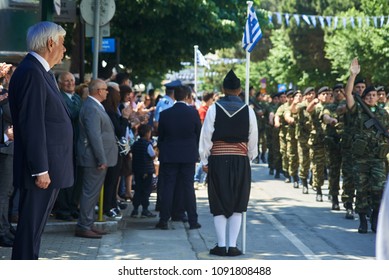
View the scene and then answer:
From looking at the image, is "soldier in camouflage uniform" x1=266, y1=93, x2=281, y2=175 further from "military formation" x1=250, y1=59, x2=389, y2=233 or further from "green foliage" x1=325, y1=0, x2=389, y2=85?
"green foliage" x1=325, y1=0, x2=389, y2=85

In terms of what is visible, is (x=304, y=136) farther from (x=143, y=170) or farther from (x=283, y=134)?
(x=143, y=170)

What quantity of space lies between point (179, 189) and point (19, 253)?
19.2ft

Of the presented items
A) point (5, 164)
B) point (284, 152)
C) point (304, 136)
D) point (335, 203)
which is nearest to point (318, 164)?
point (335, 203)

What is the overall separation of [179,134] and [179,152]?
23 cm

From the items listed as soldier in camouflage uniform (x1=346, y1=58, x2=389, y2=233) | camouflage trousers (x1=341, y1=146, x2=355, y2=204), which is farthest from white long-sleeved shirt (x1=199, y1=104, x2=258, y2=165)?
camouflage trousers (x1=341, y1=146, x2=355, y2=204)

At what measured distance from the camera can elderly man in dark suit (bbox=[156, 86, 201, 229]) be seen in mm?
11805

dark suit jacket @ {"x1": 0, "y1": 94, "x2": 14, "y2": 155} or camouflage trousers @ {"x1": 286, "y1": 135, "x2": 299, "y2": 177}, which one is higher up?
dark suit jacket @ {"x1": 0, "y1": 94, "x2": 14, "y2": 155}

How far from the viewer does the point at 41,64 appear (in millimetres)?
6586

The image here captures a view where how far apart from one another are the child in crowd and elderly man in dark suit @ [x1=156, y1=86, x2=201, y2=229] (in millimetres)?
904

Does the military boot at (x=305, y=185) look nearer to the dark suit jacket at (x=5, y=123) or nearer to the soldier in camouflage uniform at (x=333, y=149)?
the soldier in camouflage uniform at (x=333, y=149)

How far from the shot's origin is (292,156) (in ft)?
61.3

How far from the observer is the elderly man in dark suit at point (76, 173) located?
36.1 feet

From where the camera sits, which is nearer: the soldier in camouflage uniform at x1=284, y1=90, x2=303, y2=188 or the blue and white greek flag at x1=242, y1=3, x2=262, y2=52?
the blue and white greek flag at x1=242, y1=3, x2=262, y2=52
